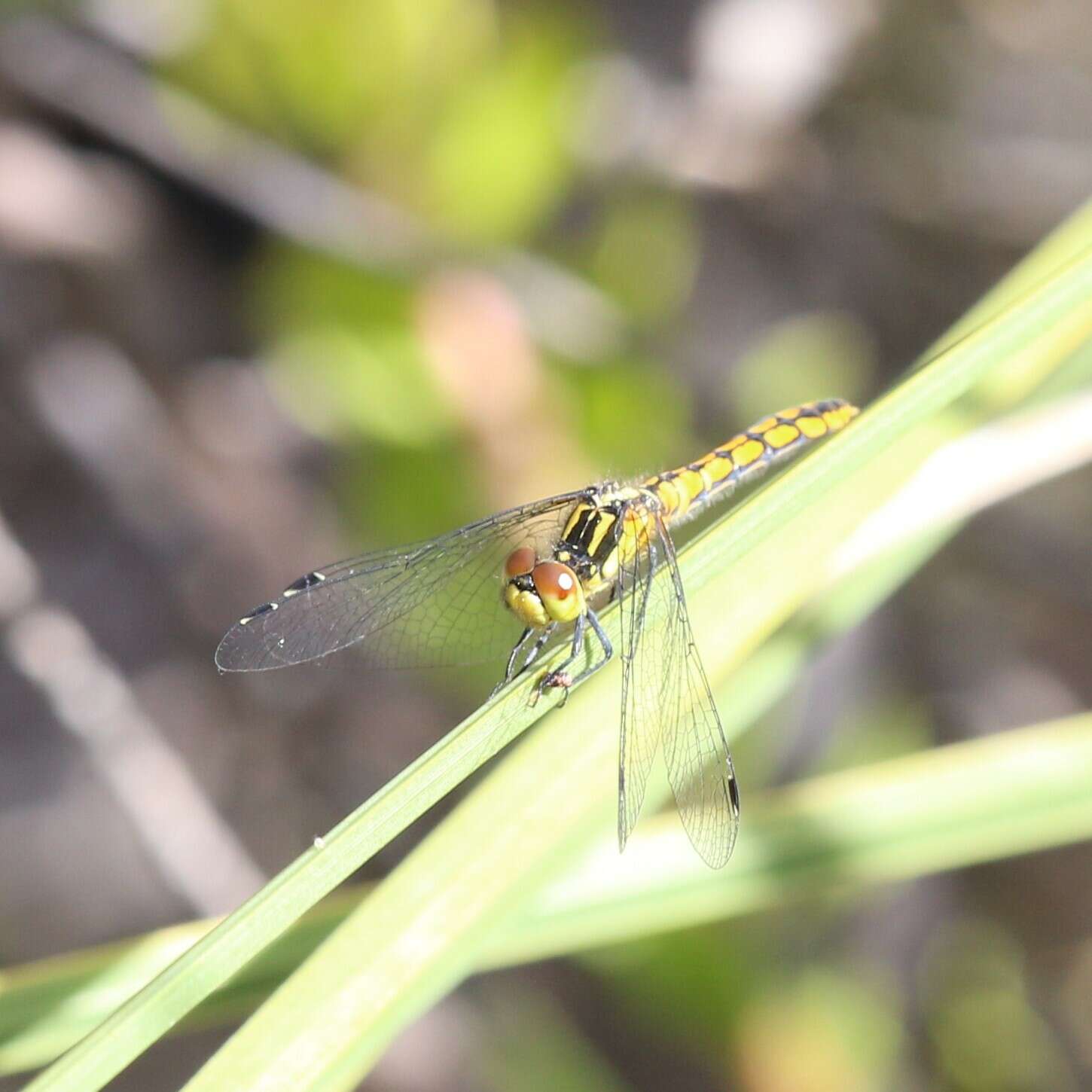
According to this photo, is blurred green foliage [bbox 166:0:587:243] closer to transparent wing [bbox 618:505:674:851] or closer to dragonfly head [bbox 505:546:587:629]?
dragonfly head [bbox 505:546:587:629]

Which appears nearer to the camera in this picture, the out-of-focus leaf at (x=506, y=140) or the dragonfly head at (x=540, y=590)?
the dragonfly head at (x=540, y=590)

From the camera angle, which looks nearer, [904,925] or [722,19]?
[904,925]

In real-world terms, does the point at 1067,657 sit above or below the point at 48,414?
below

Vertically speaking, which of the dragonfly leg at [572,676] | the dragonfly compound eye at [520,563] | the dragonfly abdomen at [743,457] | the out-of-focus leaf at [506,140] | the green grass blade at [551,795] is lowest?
the green grass blade at [551,795]

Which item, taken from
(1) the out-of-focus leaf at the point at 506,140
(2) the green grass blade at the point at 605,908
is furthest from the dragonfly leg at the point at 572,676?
(1) the out-of-focus leaf at the point at 506,140

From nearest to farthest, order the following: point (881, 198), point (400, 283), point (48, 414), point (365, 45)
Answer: point (365, 45), point (400, 283), point (48, 414), point (881, 198)

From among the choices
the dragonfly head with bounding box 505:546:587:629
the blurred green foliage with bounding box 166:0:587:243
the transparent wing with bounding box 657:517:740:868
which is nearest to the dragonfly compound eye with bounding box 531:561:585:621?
the dragonfly head with bounding box 505:546:587:629

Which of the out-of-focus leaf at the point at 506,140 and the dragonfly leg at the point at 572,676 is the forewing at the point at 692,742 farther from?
the out-of-focus leaf at the point at 506,140

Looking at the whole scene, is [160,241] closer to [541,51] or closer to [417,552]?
[541,51]

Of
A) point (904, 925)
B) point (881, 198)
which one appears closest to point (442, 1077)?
point (904, 925)
